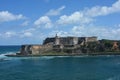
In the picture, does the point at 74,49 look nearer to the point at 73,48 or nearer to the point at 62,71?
the point at 73,48

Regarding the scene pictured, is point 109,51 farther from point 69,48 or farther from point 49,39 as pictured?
point 49,39

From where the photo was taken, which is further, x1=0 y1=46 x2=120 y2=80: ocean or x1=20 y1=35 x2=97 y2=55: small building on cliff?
x1=20 y1=35 x2=97 y2=55: small building on cliff

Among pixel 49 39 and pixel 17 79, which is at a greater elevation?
pixel 49 39

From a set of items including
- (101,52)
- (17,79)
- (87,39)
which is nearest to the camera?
(17,79)

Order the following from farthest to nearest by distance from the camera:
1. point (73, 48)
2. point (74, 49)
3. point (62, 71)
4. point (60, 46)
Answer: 1. point (60, 46)
2. point (73, 48)
3. point (74, 49)
4. point (62, 71)

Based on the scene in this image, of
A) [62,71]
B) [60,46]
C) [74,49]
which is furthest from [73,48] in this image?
[62,71]

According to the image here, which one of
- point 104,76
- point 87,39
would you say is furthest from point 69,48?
point 104,76

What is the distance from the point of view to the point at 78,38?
177 m

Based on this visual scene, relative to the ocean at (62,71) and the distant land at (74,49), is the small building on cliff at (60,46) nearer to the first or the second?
the distant land at (74,49)

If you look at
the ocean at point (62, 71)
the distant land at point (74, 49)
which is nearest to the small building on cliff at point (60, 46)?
the distant land at point (74, 49)

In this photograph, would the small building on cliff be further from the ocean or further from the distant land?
the ocean

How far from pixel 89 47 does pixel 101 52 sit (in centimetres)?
767

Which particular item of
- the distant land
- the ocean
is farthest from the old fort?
the ocean

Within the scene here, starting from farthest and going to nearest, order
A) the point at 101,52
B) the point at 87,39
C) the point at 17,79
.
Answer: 1. the point at 87,39
2. the point at 101,52
3. the point at 17,79
